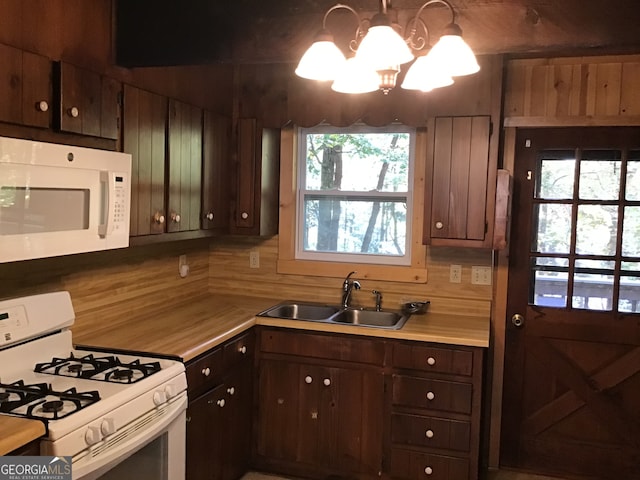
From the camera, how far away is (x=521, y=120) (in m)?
3.34

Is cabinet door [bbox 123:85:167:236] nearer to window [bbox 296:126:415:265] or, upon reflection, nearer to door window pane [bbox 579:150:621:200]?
window [bbox 296:126:415:265]

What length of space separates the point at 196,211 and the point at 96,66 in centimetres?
98

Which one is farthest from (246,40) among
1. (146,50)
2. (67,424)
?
(67,424)

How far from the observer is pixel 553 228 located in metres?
3.39

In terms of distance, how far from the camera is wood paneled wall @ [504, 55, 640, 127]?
3195mm

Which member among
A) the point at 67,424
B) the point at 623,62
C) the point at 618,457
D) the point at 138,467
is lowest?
the point at 618,457

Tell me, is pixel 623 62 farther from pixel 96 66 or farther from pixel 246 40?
pixel 96 66

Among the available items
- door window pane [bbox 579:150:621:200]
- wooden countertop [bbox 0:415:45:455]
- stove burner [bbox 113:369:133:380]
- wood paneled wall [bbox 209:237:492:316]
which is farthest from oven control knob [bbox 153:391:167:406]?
door window pane [bbox 579:150:621:200]

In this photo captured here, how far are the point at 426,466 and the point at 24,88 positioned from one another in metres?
2.47

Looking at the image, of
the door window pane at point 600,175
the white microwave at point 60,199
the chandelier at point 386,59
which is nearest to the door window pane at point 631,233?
the door window pane at point 600,175

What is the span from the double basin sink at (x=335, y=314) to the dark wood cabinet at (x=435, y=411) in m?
0.34

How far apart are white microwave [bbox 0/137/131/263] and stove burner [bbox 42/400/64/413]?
472 mm

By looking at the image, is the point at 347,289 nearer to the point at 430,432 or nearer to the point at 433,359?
the point at 433,359

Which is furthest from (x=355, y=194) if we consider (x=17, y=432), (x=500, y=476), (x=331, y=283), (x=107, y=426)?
(x=17, y=432)
